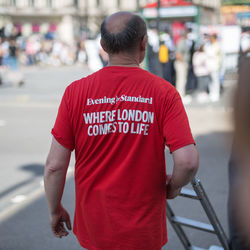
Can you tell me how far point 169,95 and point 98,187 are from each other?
48cm

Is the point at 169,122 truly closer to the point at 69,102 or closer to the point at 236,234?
the point at 69,102

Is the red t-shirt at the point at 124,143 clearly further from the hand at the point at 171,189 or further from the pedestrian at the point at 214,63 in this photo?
the pedestrian at the point at 214,63

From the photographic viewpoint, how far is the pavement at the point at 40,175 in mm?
4160

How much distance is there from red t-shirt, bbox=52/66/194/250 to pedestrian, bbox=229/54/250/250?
25 cm

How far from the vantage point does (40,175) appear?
20.2 ft

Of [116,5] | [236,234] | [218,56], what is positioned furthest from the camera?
[116,5]

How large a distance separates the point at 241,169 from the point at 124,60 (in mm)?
781

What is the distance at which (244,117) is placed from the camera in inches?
81.5


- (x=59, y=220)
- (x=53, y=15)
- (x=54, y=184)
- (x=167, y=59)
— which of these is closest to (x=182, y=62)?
(x=167, y=59)

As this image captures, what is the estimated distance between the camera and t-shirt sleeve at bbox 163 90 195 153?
6.49ft

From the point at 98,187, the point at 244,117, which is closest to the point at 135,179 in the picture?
the point at 98,187

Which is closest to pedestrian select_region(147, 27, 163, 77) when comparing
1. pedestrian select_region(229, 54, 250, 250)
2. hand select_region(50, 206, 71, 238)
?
pedestrian select_region(229, 54, 250, 250)

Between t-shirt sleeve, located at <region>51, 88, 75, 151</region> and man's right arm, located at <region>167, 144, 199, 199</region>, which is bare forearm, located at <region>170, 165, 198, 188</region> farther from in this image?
t-shirt sleeve, located at <region>51, 88, 75, 151</region>

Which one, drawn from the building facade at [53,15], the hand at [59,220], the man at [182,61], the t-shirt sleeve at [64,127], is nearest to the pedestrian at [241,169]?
the t-shirt sleeve at [64,127]
